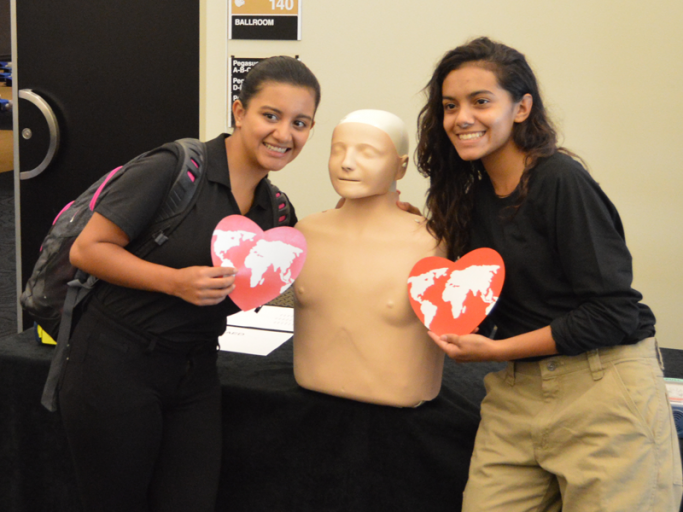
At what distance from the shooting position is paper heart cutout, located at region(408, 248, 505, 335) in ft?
3.92

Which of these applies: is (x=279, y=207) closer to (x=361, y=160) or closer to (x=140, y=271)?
(x=361, y=160)

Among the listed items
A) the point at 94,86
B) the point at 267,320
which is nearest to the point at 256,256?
the point at 267,320

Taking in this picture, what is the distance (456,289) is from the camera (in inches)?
49.7

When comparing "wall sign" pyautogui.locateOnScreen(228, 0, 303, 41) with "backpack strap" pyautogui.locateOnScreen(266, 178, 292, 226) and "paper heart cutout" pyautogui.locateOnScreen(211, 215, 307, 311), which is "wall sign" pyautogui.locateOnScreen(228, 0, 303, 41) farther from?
"paper heart cutout" pyautogui.locateOnScreen(211, 215, 307, 311)

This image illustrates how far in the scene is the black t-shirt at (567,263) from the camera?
1.08 metres

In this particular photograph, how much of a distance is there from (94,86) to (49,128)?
11.3 inches

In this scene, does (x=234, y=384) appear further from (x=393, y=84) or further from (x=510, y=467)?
(x=393, y=84)

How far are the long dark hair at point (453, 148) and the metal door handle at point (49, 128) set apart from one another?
222 centimetres

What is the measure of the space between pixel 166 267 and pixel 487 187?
64cm

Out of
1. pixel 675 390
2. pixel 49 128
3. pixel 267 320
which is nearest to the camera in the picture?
pixel 675 390

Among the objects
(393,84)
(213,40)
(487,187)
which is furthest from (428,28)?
(487,187)

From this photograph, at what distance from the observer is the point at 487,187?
130 cm

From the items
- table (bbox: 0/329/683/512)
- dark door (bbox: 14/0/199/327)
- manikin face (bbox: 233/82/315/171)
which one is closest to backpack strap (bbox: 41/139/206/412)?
manikin face (bbox: 233/82/315/171)

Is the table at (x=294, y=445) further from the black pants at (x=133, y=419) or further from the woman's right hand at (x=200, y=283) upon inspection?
the woman's right hand at (x=200, y=283)
